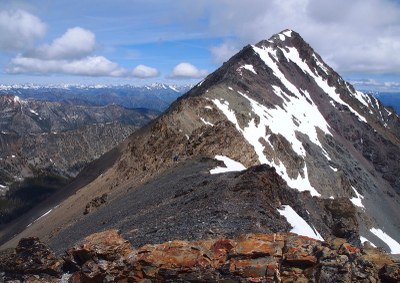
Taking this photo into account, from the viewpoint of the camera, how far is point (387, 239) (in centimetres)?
9038

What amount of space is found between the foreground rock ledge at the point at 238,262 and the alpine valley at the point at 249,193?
5cm

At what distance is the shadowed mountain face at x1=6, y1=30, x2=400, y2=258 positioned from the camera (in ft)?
109

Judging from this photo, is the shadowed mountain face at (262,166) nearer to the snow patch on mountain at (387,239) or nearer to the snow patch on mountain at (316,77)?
the snow patch on mountain at (387,239)

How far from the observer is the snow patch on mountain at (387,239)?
86.9 meters

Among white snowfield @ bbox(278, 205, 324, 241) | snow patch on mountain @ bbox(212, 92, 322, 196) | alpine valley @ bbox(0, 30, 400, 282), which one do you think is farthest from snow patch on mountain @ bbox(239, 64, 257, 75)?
white snowfield @ bbox(278, 205, 324, 241)

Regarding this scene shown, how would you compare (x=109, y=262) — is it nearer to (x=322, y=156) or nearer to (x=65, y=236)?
(x=65, y=236)

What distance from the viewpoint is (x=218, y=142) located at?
63938mm

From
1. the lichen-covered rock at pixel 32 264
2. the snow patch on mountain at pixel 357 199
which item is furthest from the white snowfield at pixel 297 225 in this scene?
the snow patch on mountain at pixel 357 199

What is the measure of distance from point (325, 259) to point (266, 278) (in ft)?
8.73

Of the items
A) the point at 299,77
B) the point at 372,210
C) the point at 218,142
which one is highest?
the point at 299,77

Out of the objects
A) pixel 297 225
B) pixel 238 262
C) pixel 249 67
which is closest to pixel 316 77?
pixel 249 67

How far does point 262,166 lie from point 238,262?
75.1 ft

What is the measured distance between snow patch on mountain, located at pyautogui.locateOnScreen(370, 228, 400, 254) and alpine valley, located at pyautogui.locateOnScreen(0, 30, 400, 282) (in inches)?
12.7

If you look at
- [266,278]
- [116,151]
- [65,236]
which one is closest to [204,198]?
[266,278]
